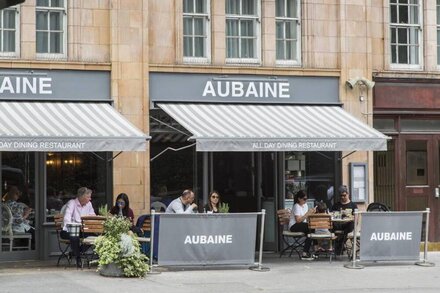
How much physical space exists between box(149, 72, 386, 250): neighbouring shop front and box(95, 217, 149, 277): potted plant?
2349mm

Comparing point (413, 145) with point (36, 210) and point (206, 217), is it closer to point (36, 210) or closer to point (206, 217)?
point (206, 217)

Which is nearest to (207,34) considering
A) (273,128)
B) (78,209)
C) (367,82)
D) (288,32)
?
(288,32)

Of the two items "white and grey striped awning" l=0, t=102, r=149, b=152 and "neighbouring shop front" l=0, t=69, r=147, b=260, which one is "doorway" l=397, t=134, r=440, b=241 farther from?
"white and grey striped awning" l=0, t=102, r=149, b=152

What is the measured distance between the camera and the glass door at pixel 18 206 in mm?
17312

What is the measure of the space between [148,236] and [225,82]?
3.98 metres

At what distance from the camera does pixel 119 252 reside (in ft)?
48.1

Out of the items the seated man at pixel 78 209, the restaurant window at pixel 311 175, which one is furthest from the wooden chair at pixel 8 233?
the restaurant window at pixel 311 175

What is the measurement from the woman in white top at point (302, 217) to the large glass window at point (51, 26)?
5558 millimetres

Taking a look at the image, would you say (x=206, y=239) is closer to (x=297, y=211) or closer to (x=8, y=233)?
(x=297, y=211)

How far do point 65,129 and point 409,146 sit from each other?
8.50 meters

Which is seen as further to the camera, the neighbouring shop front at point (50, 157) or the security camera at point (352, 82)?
the security camera at point (352, 82)

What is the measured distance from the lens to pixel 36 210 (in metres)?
17.5

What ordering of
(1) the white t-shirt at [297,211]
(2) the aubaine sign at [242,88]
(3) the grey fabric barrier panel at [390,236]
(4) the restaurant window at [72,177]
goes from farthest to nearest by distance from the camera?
(1) the white t-shirt at [297,211] → (2) the aubaine sign at [242,88] → (4) the restaurant window at [72,177] → (3) the grey fabric barrier panel at [390,236]

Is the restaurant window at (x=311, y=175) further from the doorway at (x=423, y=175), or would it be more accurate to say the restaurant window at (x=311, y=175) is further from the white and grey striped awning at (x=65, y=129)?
the white and grey striped awning at (x=65, y=129)
